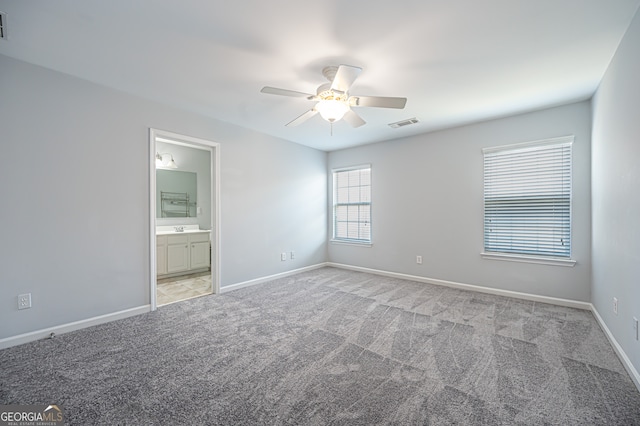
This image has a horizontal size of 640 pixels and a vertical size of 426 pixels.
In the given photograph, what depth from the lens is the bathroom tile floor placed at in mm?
3902

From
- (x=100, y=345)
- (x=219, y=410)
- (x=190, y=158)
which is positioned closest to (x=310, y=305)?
(x=219, y=410)

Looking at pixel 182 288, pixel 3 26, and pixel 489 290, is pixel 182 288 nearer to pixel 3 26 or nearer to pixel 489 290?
pixel 3 26

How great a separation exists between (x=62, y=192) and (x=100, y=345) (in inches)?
60.4

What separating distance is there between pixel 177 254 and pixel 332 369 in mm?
3985

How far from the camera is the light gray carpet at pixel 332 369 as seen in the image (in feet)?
5.46

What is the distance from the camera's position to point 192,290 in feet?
14.0

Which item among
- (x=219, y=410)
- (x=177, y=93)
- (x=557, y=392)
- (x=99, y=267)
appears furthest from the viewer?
(x=177, y=93)

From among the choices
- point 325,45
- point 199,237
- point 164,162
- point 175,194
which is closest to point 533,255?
point 325,45

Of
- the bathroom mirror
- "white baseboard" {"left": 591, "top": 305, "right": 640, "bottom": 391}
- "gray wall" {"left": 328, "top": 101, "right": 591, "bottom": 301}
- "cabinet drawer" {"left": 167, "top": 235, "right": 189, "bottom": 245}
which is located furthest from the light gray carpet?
the bathroom mirror

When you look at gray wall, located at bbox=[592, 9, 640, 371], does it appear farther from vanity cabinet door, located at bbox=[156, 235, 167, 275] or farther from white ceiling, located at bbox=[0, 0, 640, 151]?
vanity cabinet door, located at bbox=[156, 235, 167, 275]

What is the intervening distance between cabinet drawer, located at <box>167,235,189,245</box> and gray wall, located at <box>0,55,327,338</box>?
148 centimetres

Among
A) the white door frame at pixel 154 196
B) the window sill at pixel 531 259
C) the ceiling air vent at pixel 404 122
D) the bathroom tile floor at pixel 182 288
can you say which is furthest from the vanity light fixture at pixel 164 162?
the window sill at pixel 531 259

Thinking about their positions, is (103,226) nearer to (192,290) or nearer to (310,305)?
(192,290)

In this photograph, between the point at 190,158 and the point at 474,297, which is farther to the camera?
the point at 190,158
